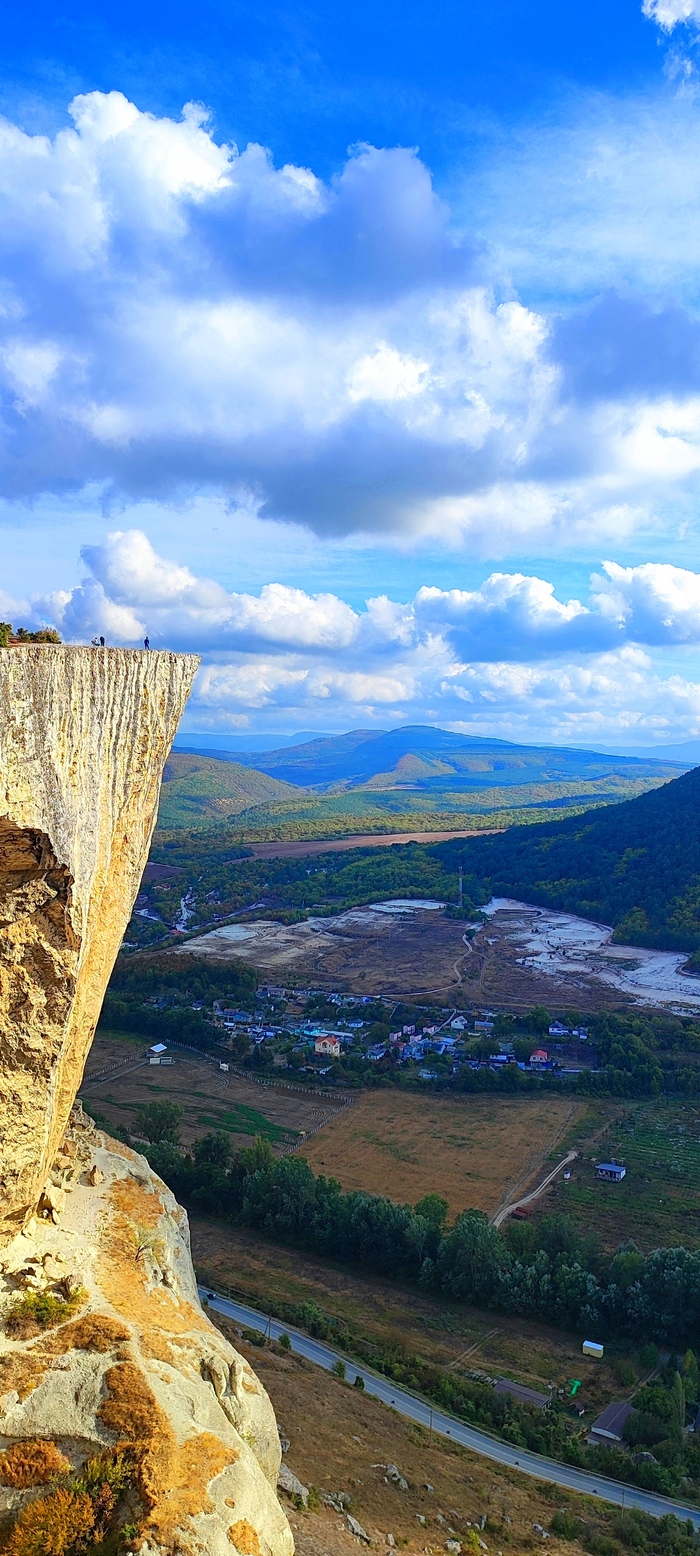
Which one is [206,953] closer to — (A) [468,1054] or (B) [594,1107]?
(A) [468,1054]

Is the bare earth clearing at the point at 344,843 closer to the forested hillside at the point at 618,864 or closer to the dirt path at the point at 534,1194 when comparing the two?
the forested hillside at the point at 618,864

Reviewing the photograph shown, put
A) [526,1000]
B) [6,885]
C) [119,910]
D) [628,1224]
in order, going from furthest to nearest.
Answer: [526,1000] < [628,1224] < [119,910] < [6,885]

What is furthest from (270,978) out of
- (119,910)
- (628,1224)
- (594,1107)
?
(119,910)

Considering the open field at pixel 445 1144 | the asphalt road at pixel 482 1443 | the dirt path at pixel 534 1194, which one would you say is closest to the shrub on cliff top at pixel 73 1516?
the asphalt road at pixel 482 1443

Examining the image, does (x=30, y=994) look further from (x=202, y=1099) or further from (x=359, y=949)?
(x=359, y=949)

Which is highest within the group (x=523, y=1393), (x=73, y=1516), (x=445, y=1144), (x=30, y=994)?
(x=30, y=994)

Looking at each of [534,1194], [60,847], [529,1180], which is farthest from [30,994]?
[529,1180]
